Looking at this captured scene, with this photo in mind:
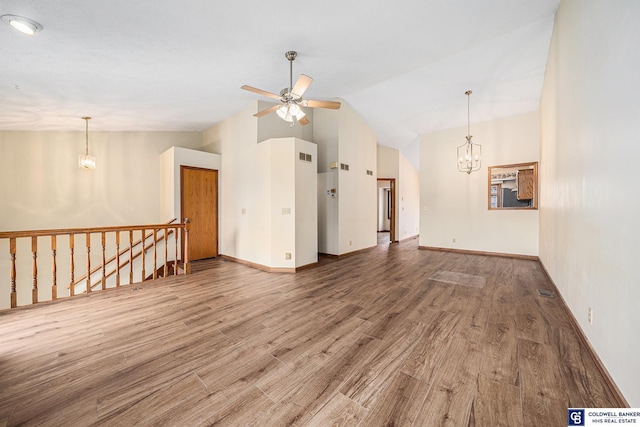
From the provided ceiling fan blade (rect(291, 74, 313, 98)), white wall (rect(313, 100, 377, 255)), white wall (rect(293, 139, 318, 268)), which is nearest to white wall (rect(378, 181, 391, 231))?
white wall (rect(313, 100, 377, 255))

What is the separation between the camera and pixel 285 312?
2.83 m

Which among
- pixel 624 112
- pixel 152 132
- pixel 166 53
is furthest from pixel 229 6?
pixel 152 132

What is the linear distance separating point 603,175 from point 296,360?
2685mm

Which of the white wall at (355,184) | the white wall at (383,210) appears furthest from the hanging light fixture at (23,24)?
the white wall at (383,210)

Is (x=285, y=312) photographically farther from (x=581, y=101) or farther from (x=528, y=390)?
(x=581, y=101)

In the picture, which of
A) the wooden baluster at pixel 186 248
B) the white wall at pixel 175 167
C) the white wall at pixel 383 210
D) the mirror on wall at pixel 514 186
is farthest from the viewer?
the white wall at pixel 383 210

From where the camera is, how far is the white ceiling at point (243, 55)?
8.34 ft

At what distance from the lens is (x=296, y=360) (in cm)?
193

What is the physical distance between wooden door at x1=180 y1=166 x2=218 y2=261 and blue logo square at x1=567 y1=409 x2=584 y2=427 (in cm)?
598

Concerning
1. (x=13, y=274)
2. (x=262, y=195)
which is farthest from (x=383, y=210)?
(x=13, y=274)

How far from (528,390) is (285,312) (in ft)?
7.07

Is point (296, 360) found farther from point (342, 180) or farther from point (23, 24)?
point (342, 180)

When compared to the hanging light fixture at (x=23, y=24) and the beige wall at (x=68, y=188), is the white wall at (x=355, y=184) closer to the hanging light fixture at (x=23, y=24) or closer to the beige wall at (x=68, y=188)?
the beige wall at (x=68, y=188)

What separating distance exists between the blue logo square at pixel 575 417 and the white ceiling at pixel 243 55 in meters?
3.57
